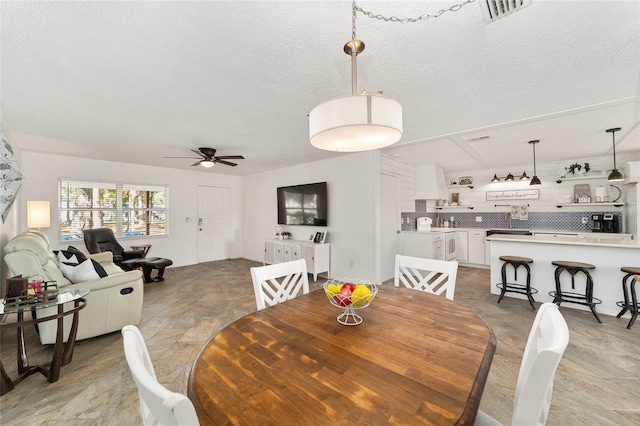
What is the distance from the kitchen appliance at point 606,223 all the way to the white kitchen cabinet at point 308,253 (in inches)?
206

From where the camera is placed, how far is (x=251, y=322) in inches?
52.4

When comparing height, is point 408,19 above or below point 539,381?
above

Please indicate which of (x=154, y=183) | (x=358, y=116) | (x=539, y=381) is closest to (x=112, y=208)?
(x=154, y=183)

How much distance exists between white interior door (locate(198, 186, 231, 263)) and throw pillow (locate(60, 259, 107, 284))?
3.99 m

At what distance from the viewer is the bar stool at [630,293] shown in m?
2.89

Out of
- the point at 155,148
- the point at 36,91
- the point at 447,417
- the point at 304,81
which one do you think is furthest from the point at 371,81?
the point at 155,148

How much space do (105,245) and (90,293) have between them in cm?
295

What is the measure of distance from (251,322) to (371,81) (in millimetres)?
2040

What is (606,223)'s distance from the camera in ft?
16.3

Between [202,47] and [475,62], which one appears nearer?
[202,47]

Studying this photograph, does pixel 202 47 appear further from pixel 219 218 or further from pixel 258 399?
pixel 219 218

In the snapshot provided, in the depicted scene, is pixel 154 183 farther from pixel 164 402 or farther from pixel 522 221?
pixel 522 221

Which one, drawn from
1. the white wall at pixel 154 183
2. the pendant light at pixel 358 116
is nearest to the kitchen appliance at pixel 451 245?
the pendant light at pixel 358 116

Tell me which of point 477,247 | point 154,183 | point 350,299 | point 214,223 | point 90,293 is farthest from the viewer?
point 214,223
